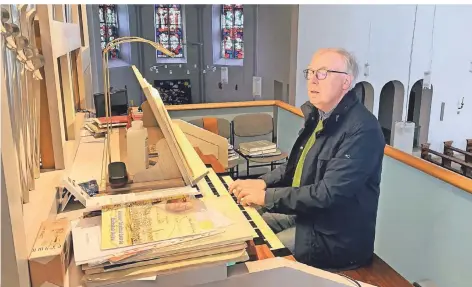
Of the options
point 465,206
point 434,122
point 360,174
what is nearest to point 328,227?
point 360,174

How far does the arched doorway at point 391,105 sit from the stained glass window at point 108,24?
230 inches

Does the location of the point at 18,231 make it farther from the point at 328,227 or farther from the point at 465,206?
the point at 465,206

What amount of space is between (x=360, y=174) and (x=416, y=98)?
23.7 ft

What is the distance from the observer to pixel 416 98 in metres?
8.22

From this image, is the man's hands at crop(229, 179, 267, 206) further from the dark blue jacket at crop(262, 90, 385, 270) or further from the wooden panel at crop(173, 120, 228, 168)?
the wooden panel at crop(173, 120, 228, 168)

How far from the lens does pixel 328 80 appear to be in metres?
1.81

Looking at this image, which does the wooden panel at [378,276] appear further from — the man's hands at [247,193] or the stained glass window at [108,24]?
the stained glass window at [108,24]

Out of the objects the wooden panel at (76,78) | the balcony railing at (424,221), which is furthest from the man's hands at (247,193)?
the wooden panel at (76,78)

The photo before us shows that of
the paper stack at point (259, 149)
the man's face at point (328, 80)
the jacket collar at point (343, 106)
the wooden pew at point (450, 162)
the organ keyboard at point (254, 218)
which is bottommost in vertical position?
the wooden pew at point (450, 162)

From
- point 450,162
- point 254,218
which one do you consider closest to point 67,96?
point 254,218

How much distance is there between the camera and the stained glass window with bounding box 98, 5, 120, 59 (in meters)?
9.28

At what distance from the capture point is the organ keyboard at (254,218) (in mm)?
1292

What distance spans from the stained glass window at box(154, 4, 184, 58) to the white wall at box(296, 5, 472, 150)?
15.4 ft

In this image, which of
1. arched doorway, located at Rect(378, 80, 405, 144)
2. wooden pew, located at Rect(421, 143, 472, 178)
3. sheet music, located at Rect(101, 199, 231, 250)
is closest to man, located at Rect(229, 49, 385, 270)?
sheet music, located at Rect(101, 199, 231, 250)
